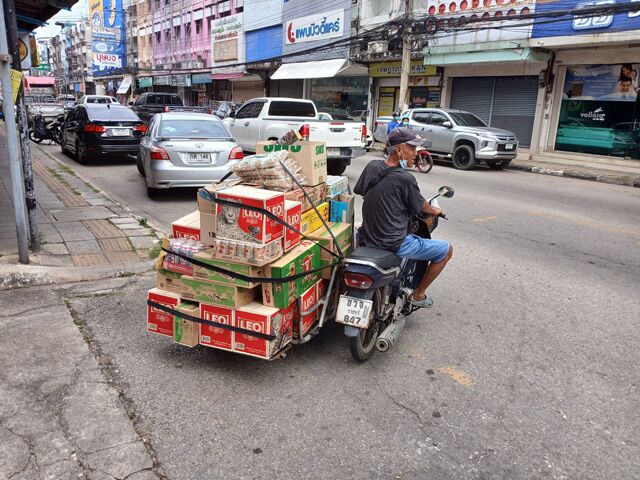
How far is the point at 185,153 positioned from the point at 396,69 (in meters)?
18.1

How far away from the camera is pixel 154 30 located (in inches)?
2072

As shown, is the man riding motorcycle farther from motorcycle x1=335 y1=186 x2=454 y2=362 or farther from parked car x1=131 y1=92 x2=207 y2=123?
parked car x1=131 y1=92 x2=207 y2=123

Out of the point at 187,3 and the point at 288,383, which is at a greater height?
the point at 187,3

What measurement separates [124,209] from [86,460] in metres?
6.38

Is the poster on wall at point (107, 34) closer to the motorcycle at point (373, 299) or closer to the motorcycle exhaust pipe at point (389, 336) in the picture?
the motorcycle at point (373, 299)

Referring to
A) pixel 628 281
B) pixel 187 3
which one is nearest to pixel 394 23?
pixel 628 281

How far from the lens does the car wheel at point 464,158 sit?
16.0m

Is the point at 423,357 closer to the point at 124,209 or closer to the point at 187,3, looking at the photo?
the point at 124,209

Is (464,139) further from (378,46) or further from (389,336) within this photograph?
(389,336)

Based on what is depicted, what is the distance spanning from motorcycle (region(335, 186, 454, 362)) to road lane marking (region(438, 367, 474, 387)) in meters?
0.44

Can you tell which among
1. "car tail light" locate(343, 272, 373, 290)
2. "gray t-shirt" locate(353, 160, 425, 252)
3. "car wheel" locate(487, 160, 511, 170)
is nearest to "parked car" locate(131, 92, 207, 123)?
"car wheel" locate(487, 160, 511, 170)

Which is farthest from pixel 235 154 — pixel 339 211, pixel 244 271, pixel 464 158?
pixel 464 158

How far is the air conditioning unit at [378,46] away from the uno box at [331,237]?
21.9 meters

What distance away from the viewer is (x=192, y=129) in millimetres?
9898
